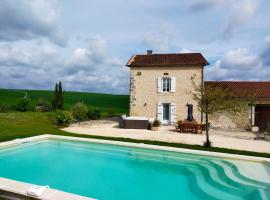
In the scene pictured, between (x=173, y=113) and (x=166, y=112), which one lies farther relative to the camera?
(x=166, y=112)

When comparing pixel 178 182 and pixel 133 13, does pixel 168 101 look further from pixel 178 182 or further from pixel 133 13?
pixel 178 182

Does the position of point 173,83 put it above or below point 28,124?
above

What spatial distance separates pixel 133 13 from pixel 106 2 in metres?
2.90

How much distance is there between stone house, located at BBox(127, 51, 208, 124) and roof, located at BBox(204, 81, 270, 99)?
2362 mm

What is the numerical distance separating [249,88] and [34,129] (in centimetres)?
1743

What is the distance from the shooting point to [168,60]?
23.8 metres

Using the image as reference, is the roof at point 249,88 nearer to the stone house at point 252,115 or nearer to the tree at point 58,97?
the stone house at point 252,115

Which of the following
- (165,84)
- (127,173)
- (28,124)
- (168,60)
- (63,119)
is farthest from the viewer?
(168,60)

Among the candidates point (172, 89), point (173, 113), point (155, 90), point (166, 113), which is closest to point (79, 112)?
point (155, 90)

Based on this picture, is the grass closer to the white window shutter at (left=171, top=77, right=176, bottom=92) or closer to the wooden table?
the wooden table

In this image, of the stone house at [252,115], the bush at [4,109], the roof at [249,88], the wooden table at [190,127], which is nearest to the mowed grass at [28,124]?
the bush at [4,109]

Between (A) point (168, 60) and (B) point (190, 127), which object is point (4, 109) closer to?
(A) point (168, 60)

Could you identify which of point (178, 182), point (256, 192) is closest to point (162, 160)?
point (178, 182)

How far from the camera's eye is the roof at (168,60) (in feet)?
74.7
